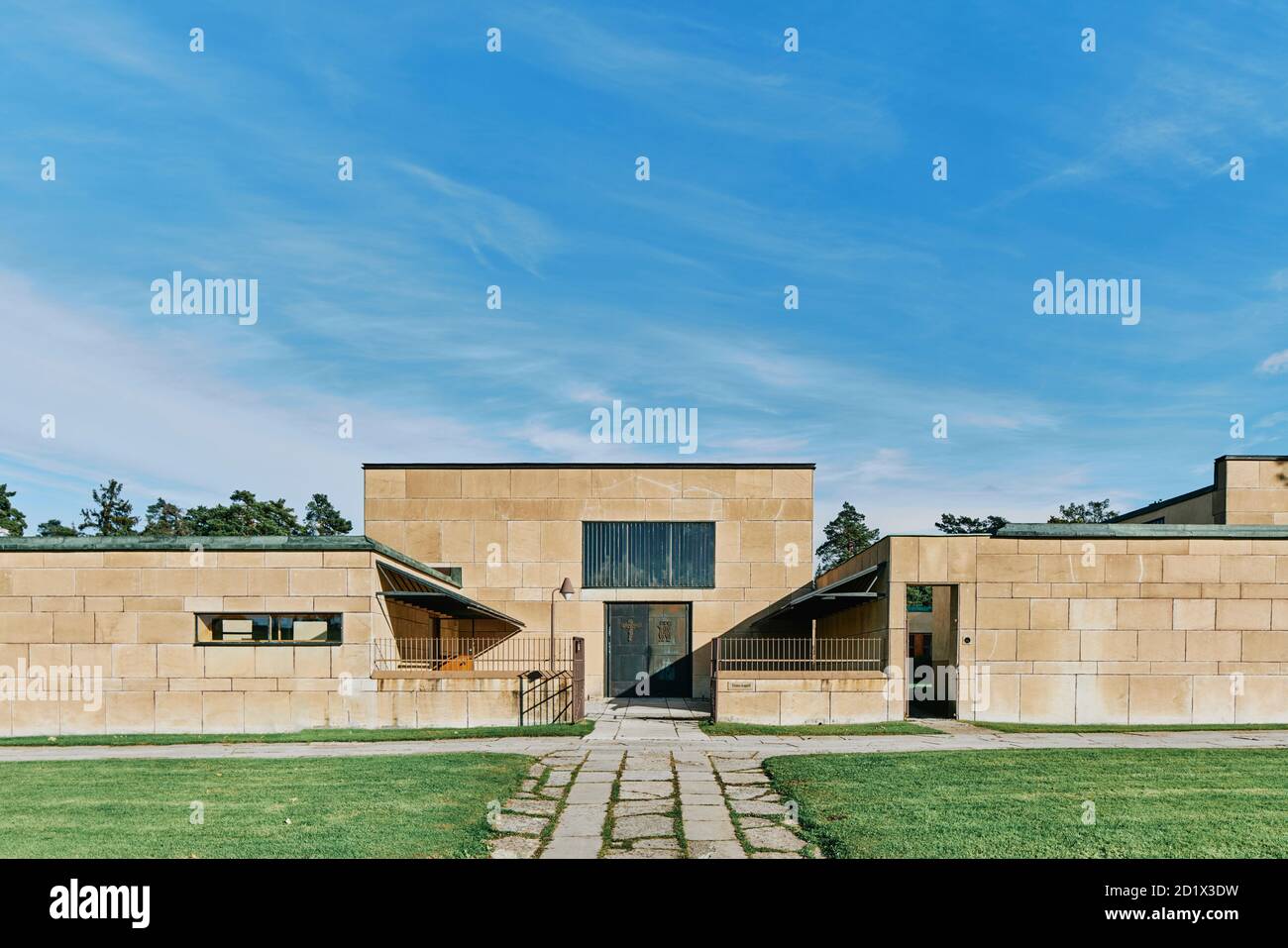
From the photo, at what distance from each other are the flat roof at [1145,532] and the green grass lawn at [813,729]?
14.8 ft

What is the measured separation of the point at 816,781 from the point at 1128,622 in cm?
1135

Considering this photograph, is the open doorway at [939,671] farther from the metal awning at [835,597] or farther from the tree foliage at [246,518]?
the tree foliage at [246,518]

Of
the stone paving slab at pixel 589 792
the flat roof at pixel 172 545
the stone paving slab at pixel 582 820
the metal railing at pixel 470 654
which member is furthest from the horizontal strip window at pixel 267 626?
the stone paving slab at pixel 582 820

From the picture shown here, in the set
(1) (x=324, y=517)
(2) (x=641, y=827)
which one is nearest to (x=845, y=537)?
(1) (x=324, y=517)

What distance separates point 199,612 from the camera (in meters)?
17.5

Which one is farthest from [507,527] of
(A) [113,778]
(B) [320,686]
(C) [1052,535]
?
(A) [113,778]

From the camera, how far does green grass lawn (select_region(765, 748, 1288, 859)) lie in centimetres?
675

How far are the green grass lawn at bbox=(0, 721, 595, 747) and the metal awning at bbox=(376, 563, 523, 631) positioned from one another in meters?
2.75

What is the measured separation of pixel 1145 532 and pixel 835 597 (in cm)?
663

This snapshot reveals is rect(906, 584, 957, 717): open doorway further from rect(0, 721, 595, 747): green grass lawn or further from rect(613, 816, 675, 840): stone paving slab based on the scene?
rect(613, 816, 675, 840): stone paving slab

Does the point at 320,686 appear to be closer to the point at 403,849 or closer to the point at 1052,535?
the point at 403,849

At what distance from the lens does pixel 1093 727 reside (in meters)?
17.4

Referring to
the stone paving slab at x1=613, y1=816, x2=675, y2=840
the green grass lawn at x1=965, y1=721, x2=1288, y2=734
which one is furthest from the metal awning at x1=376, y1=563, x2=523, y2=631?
the green grass lawn at x1=965, y1=721, x2=1288, y2=734
